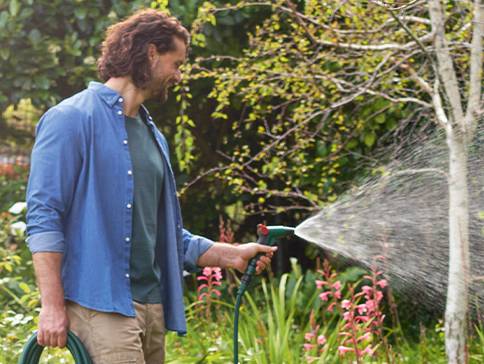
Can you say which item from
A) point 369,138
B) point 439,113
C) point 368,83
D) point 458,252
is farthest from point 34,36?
point 458,252

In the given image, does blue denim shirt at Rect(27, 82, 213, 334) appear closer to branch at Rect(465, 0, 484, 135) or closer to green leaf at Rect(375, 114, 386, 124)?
branch at Rect(465, 0, 484, 135)

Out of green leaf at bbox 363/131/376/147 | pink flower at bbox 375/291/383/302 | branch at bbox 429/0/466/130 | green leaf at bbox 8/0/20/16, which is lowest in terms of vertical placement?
pink flower at bbox 375/291/383/302

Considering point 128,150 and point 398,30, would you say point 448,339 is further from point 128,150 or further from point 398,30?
point 128,150

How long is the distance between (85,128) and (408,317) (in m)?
3.31

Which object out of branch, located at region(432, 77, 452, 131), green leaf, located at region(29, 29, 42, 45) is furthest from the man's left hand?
green leaf, located at region(29, 29, 42, 45)

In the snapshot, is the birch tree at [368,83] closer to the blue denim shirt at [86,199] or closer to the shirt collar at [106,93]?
the shirt collar at [106,93]

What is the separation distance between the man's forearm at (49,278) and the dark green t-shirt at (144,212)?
0.81 feet

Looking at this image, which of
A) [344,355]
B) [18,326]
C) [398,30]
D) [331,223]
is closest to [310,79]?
[398,30]

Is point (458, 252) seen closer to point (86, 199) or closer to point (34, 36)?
point (86, 199)

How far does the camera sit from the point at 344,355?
4.12 metres

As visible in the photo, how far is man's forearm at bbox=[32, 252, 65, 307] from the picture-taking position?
247 centimetres

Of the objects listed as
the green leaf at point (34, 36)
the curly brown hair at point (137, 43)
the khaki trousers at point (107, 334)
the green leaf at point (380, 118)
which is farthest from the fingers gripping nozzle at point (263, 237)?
the green leaf at point (34, 36)

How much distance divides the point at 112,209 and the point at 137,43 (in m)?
0.50

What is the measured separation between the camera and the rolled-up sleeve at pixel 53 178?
8.18ft
